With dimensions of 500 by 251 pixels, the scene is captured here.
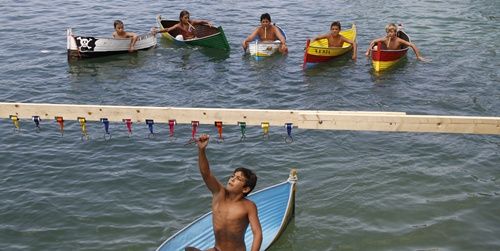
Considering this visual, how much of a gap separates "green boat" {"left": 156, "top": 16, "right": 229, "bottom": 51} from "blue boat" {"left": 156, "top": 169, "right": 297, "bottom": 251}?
1039cm

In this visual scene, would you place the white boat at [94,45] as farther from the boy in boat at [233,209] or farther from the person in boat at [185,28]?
the boy in boat at [233,209]

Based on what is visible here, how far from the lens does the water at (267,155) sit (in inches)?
375

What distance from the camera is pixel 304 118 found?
7.82 metres

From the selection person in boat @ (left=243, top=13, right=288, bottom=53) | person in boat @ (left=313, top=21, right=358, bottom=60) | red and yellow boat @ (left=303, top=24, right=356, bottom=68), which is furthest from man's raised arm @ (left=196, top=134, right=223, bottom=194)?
person in boat @ (left=243, top=13, right=288, bottom=53)

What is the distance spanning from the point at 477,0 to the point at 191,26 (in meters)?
13.2

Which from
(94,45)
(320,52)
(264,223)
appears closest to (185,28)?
(94,45)

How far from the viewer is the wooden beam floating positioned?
304 inches

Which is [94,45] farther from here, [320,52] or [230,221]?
[230,221]

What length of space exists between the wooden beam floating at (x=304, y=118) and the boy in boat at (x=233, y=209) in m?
1.36

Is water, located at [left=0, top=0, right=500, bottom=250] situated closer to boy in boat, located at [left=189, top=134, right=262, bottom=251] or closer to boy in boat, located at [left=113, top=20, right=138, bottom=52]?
boy in boat, located at [left=113, top=20, right=138, bottom=52]

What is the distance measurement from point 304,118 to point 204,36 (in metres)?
13.3

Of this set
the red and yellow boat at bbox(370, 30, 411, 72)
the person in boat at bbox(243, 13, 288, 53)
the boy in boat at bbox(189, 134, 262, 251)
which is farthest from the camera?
the person in boat at bbox(243, 13, 288, 53)

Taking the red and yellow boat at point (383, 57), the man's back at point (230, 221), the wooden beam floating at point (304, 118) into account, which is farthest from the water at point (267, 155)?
the wooden beam floating at point (304, 118)

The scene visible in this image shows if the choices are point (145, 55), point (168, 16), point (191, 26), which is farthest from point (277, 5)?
point (145, 55)
